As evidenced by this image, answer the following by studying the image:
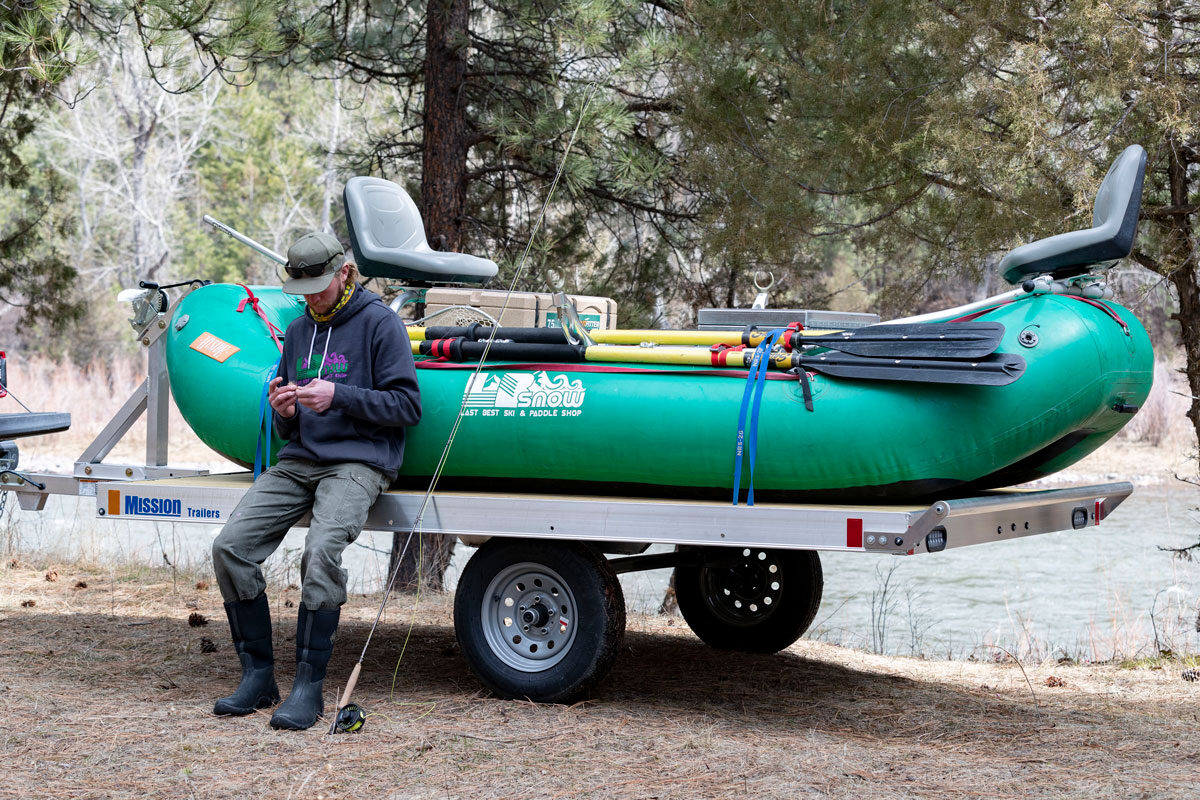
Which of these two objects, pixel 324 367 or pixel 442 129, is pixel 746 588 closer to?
pixel 324 367

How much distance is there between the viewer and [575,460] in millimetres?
5332

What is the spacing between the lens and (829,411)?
4980mm

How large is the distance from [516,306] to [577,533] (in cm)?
177

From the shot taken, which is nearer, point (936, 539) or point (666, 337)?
point (936, 539)

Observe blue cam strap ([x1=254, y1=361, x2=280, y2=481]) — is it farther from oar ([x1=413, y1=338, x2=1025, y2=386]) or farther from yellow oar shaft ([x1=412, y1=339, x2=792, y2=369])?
yellow oar shaft ([x1=412, y1=339, x2=792, y2=369])

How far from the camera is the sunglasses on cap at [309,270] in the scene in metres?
5.24

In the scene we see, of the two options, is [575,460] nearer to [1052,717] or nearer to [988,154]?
[1052,717]

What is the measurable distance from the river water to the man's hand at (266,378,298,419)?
154 inches

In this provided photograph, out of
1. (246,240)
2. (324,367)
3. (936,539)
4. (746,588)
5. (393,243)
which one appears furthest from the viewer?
(746,588)

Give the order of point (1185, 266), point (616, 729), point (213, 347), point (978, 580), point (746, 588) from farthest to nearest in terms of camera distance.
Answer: point (978, 580) < point (1185, 266) < point (746, 588) < point (213, 347) < point (616, 729)

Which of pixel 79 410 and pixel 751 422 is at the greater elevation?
pixel 79 410

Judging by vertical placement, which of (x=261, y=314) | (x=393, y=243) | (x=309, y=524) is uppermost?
(x=393, y=243)

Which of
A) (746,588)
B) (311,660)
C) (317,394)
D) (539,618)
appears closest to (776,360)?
(539,618)

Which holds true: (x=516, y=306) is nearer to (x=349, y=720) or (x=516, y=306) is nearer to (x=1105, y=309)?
(x=349, y=720)
